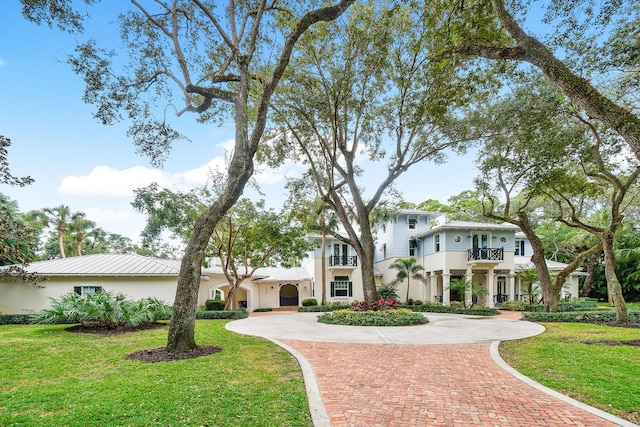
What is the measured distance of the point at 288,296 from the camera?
31.0 m

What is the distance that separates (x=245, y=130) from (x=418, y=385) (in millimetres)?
7066

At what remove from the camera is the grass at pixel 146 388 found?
4336 mm

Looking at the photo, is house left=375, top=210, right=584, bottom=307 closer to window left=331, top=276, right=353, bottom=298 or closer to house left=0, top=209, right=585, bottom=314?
house left=0, top=209, right=585, bottom=314

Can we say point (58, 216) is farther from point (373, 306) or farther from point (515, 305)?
point (515, 305)

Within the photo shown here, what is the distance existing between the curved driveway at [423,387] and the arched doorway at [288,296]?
20.6 m

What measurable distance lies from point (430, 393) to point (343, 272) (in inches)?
826

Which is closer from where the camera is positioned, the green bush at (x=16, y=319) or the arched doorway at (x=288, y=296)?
the green bush at (x=16, y=319)

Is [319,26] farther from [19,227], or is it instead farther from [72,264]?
[72,264]

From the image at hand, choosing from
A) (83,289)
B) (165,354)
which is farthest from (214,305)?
(165,354)

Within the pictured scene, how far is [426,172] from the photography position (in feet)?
57.1

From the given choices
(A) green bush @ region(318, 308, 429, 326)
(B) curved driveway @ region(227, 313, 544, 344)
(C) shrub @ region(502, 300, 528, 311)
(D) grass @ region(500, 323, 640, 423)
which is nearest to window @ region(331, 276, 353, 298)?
(C) shrub @ region(502, 300, 528, 311)

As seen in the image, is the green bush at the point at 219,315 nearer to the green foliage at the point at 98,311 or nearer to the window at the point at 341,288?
the green foliage at the point at 98,311

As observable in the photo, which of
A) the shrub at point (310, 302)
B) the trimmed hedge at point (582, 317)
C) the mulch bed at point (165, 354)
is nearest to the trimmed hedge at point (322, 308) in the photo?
the shrub at point (310, 302)

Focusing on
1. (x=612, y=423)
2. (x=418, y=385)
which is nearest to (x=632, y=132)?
(x=612, y=423)
